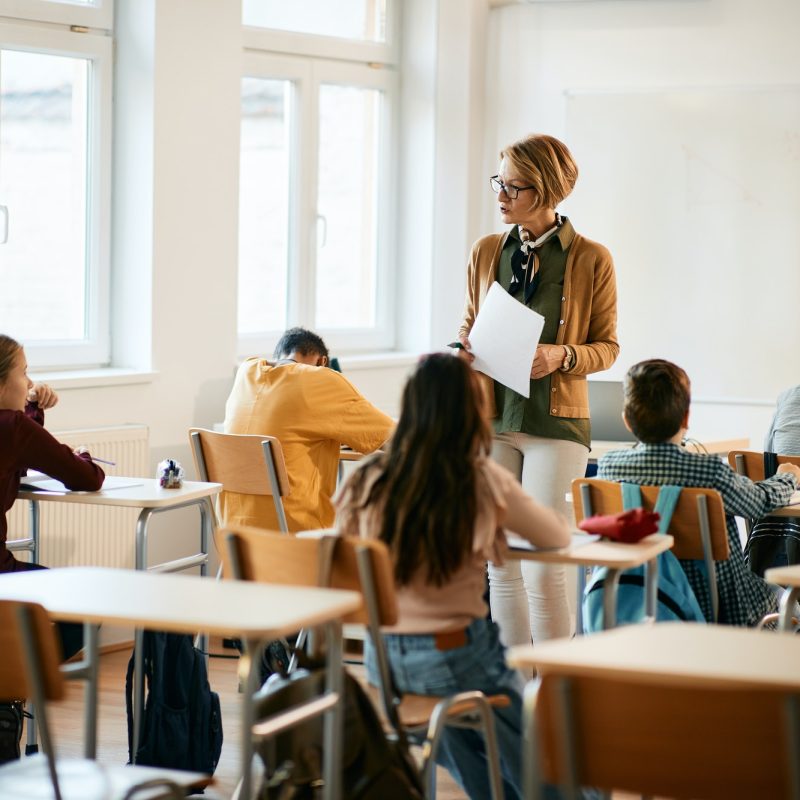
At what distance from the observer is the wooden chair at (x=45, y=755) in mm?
1975

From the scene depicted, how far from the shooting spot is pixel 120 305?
204 inches

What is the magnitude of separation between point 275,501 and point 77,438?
3.67 ft

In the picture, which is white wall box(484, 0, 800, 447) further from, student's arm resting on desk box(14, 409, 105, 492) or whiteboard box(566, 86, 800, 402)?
student's arm resting on desk box(14, 409, 105, 492)

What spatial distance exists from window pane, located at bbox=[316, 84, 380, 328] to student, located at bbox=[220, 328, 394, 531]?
224cm

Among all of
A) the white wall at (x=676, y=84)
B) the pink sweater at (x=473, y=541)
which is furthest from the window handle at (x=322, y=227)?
the pink sweater at (x=473, y=541)

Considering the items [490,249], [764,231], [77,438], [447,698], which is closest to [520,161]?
[490,249]

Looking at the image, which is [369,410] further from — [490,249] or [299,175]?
[299,175]

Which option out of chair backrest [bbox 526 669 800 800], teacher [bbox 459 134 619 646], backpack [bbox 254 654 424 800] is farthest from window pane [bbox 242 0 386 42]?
chair backrest [bbox 526 669 800 800]

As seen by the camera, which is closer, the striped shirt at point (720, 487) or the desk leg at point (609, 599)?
the desk leg at point (609, 599)

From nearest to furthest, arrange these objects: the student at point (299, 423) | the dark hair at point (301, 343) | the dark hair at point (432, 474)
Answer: the dark hair at point (432, 474) → the student at point (299, 423) → the dark hair at point (301, 343)

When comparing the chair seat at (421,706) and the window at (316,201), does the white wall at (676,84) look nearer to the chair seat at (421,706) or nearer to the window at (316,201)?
the window at (316,201)

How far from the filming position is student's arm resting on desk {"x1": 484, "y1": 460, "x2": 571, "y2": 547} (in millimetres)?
2529

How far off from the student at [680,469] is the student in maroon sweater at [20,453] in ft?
4.51

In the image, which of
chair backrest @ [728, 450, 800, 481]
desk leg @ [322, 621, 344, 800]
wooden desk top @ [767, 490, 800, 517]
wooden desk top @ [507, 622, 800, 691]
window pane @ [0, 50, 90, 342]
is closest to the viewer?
wooden desk top @ [507, 622, 800, 691]
